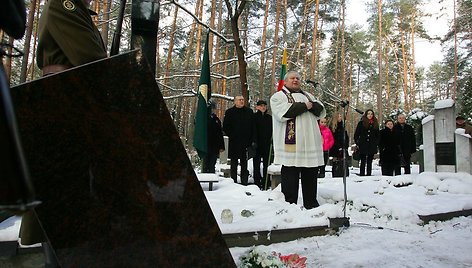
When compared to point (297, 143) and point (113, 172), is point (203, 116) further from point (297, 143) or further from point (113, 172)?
point (113, 172)

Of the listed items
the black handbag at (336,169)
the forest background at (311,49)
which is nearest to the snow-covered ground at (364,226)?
the black handbag at (336,169)

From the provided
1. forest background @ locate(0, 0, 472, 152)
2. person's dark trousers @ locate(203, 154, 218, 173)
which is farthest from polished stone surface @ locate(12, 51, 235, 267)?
forest background @ locate(0, 0, 472, 152)

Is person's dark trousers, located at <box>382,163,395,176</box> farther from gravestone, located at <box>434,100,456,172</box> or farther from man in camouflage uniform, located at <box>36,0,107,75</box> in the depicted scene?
man in camouflage uniform, located at <box>36,0,107,75</box>

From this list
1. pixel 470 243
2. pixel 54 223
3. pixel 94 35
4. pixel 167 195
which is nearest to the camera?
pixel 54 223

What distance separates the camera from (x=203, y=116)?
638 centimetres

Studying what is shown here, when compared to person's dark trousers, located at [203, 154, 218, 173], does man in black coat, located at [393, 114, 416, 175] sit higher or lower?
higher

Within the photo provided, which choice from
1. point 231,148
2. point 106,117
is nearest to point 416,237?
point 106,117

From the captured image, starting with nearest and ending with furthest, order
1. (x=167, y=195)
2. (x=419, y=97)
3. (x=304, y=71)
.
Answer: (x=167, y=195) < (x=304, y=71) < (x=419, y=97)

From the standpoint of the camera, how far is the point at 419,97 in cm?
4872

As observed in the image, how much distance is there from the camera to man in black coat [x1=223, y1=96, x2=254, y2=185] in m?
6.77

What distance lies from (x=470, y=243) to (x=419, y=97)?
51610 mm

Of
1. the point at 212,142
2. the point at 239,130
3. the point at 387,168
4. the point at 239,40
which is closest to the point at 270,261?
the point at 239,130

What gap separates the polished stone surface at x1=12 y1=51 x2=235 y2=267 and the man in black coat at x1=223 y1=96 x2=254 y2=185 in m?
5.21

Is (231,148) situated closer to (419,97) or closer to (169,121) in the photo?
(169,121)
